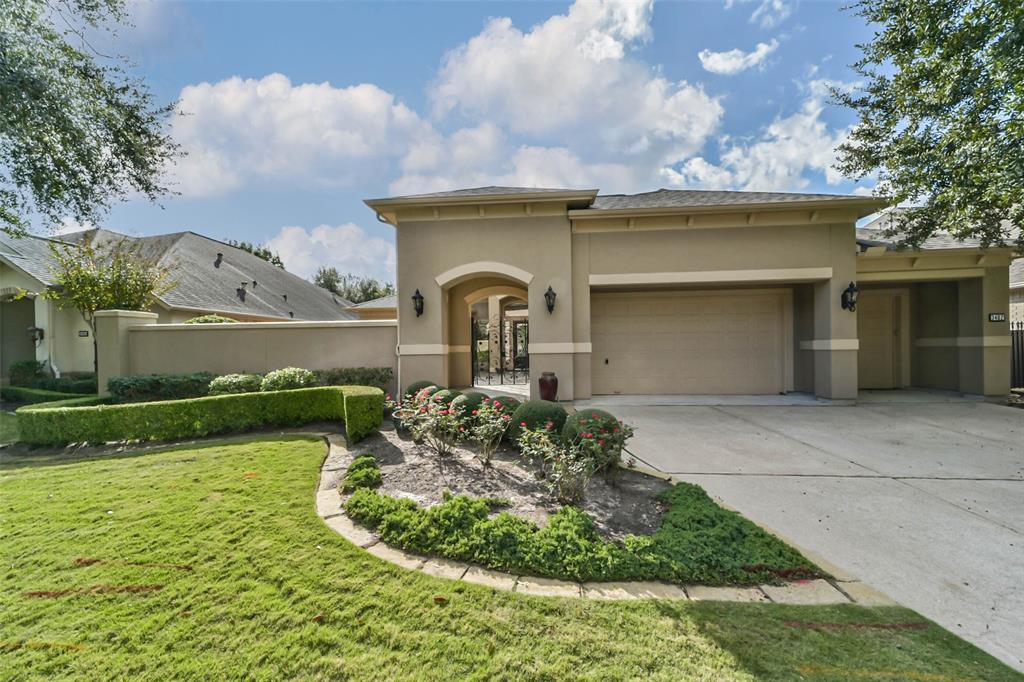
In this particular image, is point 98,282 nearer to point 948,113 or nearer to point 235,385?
point 235,385

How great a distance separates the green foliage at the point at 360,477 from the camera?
4062mm

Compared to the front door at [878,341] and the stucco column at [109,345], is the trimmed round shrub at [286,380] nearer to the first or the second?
the stucco column at [109,345]

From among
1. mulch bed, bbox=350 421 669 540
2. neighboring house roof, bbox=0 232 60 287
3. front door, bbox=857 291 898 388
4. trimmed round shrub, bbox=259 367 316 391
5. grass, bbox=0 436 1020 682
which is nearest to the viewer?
grass, bbox=0 436 1020 682

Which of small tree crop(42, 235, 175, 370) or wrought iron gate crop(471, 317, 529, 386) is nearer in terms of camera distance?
small tree crop(42, 235, 175, 370)

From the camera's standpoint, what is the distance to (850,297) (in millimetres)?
8781


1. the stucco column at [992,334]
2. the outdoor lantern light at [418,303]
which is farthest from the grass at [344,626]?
the stucco column at [992,334]

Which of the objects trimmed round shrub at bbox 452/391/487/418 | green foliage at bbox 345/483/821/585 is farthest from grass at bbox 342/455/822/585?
trimmed round shrub at bbox 452/391/487/418

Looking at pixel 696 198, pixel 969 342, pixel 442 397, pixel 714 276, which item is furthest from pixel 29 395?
pixel 969 342

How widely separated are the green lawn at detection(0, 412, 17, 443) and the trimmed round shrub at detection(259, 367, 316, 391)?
4100 mm

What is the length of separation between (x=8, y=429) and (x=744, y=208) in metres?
15.7

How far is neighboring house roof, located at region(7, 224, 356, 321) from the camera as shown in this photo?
13953 millimetres

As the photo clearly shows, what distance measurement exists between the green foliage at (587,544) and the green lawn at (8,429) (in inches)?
329

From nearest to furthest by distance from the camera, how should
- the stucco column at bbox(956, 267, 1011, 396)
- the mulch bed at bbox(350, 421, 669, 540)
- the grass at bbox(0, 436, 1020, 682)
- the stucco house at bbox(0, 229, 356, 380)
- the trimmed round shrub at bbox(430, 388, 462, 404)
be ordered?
the grass at bbox(0, 436, 1020, 682)
the mulch bed at bbox(350, 421, 669, 540)
the trimmed round shrub at bbox(430, 388, 462, 404)
the stucco column at bbox(956, 267, 1011, 396)
the stucco house at bbox(0, 229, 356, 380)

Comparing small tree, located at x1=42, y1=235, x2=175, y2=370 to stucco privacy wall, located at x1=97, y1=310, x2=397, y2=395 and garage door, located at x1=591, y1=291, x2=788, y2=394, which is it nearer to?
stucco privacy wall, located at x1=97, y1=310, x2=397, y2=395
